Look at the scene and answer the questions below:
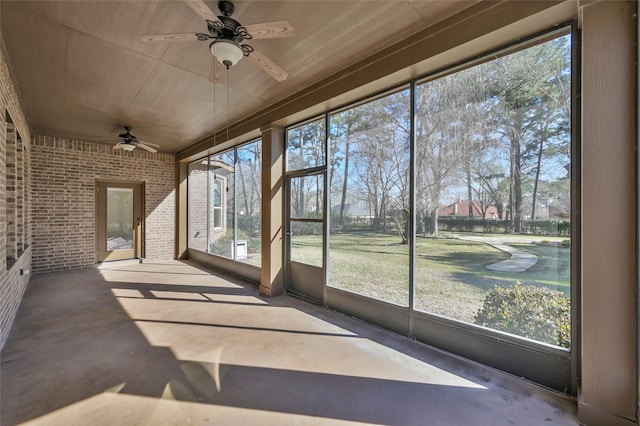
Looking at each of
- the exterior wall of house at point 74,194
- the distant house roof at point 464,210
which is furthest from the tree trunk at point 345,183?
the exterior wall of house at point 74,194

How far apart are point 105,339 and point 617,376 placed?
4.27 m

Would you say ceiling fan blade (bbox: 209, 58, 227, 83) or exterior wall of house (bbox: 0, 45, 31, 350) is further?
exterior wall of house (bbox: 0, 45, 31, 350)

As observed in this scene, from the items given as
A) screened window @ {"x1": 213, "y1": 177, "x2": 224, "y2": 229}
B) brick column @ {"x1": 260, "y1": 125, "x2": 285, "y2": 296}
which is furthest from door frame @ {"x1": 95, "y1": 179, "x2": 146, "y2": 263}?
brick column @ {"x1": 260, "y1": 125, "x2": 285, "y2": 296}

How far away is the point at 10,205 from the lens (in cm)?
407

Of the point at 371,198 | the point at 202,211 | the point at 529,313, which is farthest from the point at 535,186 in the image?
the point at 202,211

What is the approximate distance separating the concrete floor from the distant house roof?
1352mm

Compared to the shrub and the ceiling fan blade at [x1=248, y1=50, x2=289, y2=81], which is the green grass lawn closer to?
the shrub

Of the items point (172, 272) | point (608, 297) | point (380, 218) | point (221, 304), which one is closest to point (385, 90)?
point (380, 218)

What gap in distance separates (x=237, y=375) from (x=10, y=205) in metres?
4.32

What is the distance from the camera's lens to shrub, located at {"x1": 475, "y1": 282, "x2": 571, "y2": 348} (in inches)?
87.9

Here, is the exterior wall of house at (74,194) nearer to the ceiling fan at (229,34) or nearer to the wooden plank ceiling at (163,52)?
the wooden plank ceiling at (163,52)

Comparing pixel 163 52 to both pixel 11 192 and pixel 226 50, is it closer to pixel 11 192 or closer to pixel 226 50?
pixel 226 50

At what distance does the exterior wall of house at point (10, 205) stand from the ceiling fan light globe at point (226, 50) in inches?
94.8

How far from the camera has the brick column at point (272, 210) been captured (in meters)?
4.67
